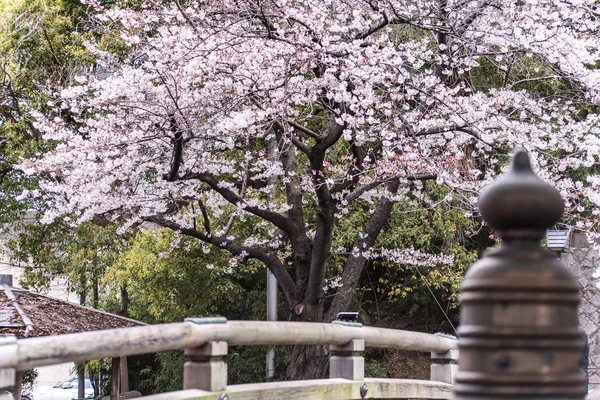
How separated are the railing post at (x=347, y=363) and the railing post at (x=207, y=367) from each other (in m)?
1.51

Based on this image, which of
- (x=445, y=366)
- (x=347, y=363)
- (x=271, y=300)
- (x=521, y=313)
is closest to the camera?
(x=521, y=313)

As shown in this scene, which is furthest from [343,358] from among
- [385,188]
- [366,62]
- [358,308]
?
[358,308]

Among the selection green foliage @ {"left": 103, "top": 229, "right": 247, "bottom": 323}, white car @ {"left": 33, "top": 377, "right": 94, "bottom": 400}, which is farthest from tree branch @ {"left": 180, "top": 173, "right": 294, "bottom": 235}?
white car @ {"left": 33, "top": 377, "right": 94, "bottom": 400}

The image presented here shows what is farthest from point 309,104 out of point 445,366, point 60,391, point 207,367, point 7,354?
point 60,391

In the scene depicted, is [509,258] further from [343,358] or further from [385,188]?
[385,188]

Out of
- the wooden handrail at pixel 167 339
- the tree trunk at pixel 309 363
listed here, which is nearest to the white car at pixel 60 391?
the tree trunk at pixel 309 363

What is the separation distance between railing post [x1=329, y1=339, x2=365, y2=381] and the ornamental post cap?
425cm

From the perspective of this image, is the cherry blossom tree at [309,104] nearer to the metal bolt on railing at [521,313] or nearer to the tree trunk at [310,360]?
the tree trunk at [310,360]

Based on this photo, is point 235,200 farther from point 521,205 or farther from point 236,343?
point 521,205

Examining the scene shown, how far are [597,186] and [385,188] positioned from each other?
2.71m

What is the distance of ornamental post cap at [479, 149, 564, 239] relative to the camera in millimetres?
1943

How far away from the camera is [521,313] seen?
1.93 metres

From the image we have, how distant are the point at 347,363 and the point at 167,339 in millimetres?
2115

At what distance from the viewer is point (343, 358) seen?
20.4ft
